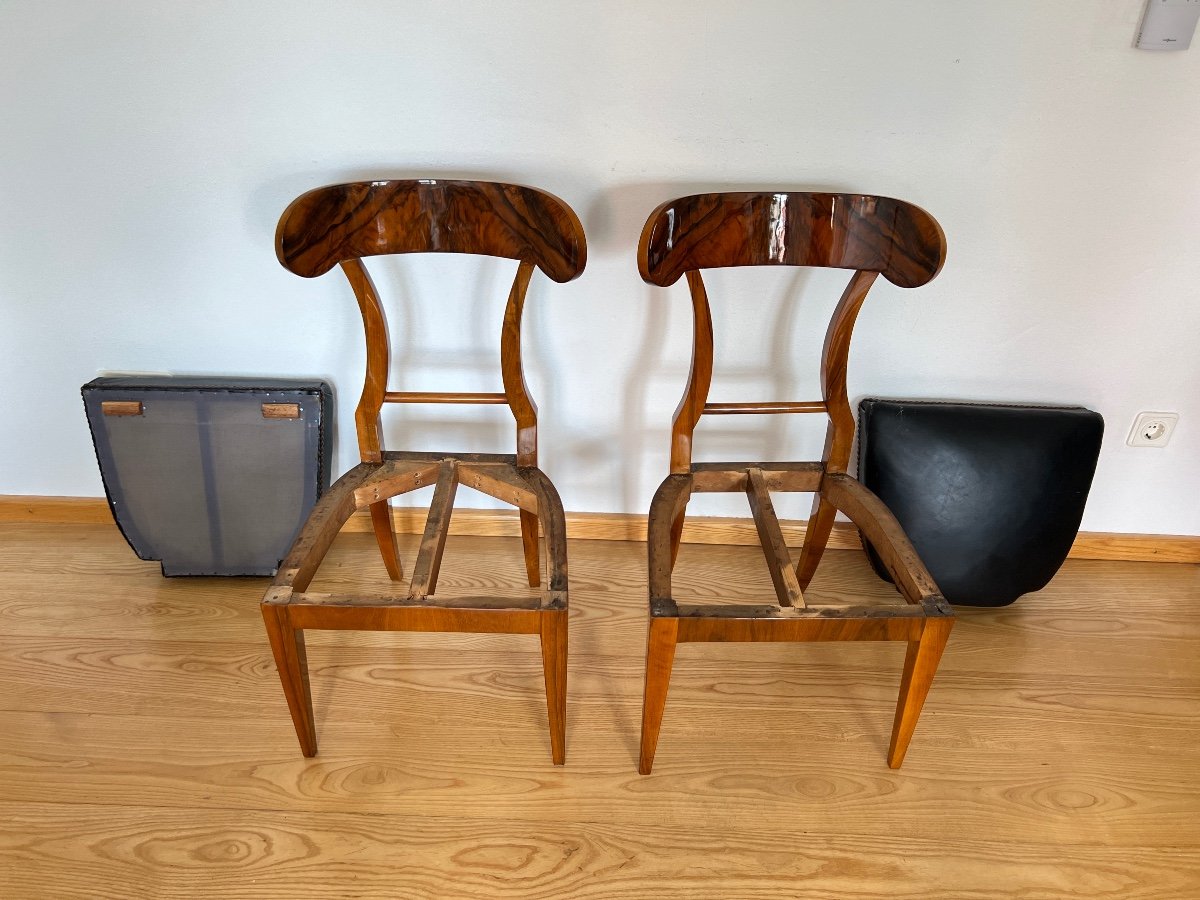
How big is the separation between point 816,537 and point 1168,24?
39.2 inches

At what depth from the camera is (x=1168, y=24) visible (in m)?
1.19

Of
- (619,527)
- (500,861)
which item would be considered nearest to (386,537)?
(619,527)

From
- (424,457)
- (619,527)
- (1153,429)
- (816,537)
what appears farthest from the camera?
(619,527)

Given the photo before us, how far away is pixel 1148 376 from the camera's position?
1.49 metres

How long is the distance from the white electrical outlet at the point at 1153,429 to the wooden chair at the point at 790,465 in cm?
71

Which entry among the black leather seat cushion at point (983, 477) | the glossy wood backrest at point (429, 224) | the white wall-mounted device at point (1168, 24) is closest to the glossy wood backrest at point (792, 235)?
the glossy wood backrest at point (429, 224)

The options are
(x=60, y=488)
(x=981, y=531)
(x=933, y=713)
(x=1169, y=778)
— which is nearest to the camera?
(x=1169, y=778)

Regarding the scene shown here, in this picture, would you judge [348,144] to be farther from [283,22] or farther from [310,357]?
[310,357]

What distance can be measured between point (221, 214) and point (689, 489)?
3.25ft

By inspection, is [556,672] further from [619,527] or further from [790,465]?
[619,527]

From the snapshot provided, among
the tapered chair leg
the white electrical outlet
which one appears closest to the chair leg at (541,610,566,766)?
the tapered chair leg

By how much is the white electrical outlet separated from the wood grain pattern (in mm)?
234

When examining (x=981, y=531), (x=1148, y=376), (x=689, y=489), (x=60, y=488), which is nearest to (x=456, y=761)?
(x=689, y=489)

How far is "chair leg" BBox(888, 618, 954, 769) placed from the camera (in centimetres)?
103
